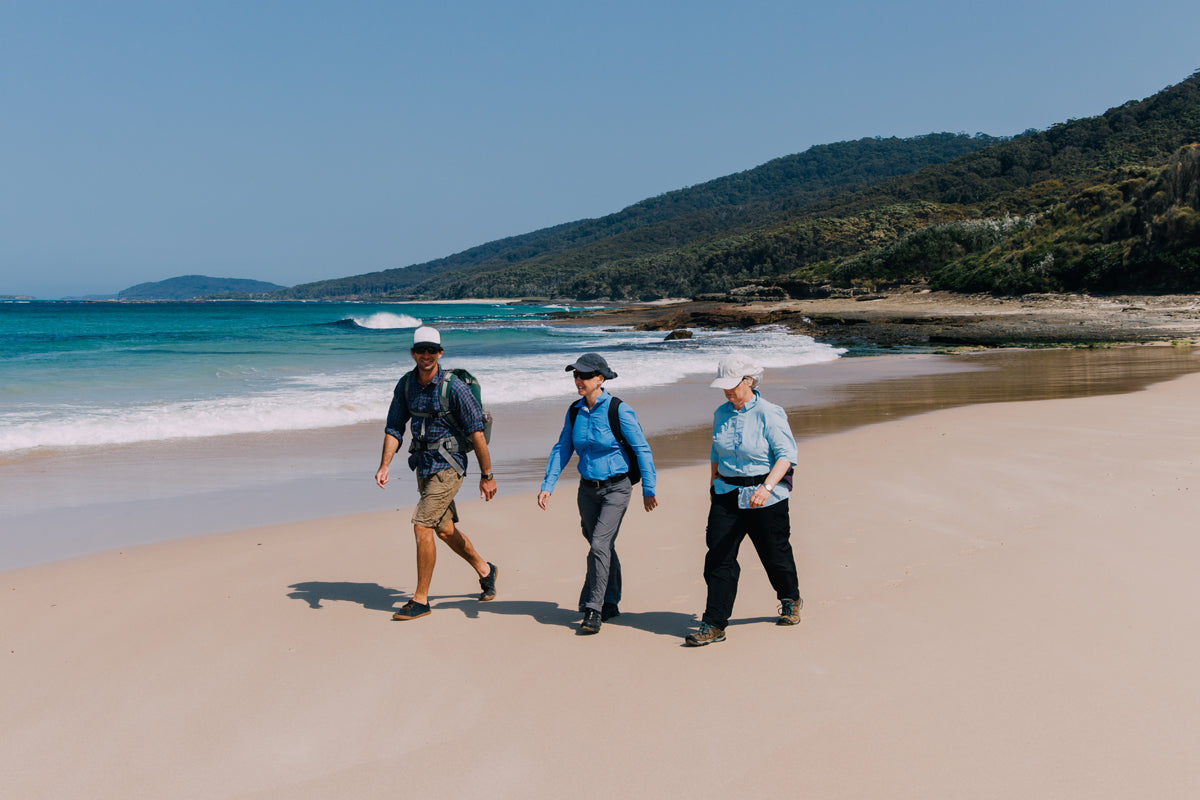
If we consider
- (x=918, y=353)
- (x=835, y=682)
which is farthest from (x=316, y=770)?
(x=918, y=353)

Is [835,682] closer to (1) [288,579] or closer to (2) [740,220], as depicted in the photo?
(1) [288,579]

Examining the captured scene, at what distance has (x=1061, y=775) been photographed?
294cm

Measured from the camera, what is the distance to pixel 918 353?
2650 cm

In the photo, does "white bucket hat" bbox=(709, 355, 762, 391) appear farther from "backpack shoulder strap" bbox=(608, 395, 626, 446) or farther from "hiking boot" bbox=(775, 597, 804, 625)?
"hiking boot" bbox=(775, 597, 804, 625)

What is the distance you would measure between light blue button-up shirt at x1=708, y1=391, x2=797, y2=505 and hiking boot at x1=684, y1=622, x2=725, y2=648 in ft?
2.33

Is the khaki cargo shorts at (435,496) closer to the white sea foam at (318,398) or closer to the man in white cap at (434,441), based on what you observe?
the man in white cap at (434,441)

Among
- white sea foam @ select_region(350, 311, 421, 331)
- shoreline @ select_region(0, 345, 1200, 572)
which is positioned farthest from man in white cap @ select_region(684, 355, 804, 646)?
white sea foam @ select_region(350, 311, 421, 331)

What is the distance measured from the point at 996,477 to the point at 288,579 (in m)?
6.22

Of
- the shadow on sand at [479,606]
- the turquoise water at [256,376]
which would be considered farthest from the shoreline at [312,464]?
→ the shadow on sand at [479,606]

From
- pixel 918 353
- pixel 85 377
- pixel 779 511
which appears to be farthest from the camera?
pixel 918 353

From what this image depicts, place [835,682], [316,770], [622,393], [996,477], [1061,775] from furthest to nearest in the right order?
[622,393] < [996,477] < [835,682] < [316,770] < [1061,775]

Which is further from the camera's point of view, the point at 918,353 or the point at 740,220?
the point at 740,220

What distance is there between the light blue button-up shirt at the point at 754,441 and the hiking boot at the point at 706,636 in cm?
71

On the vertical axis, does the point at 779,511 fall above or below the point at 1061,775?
above
